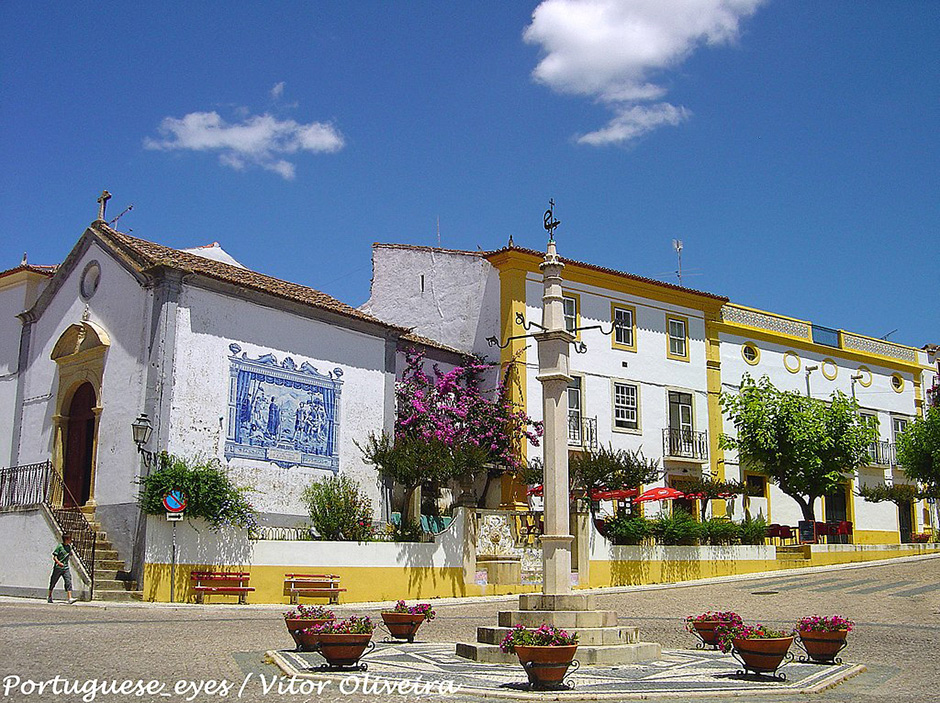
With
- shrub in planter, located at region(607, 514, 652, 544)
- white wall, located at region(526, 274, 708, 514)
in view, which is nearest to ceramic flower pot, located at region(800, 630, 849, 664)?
shrub in planter, located at region(607, 514, 652, 544)

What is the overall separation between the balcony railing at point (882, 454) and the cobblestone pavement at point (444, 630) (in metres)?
11.9

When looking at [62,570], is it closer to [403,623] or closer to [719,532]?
[403,623]

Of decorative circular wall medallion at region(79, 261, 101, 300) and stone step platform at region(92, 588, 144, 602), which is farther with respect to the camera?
decorative circular wall medallion at region(79, 261, 101, 300)

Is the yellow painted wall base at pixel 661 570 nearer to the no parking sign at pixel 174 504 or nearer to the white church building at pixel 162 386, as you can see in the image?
the white church building at pixel 162 386

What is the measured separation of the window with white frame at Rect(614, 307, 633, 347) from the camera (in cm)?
3064

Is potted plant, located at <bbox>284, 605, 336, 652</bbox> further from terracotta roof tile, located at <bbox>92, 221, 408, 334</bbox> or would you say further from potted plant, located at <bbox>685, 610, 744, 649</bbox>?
terracotta roof tile, located at <bbox>92, 221, 408, 334</bbox>

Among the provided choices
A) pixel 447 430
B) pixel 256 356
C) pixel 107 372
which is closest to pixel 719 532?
pixel 447 430

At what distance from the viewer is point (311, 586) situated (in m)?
19.5

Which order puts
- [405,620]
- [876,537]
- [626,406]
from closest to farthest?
[405,620] < [626,406] < [876,537]

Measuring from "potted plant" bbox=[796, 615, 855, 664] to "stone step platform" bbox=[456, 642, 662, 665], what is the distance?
167cm

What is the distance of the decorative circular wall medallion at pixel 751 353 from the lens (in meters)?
34.0

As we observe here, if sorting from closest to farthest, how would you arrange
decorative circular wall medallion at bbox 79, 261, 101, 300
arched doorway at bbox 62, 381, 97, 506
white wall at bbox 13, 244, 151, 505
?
1. white wall at bbox 13, 244, 151, 505
2. arched doorway at bbox 62, 381, 97, 506
3. decorative circular wall medallion at bbox 79, 261, 101, 300

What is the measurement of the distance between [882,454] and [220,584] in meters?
27.2

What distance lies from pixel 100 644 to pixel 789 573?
1990 centimetres
